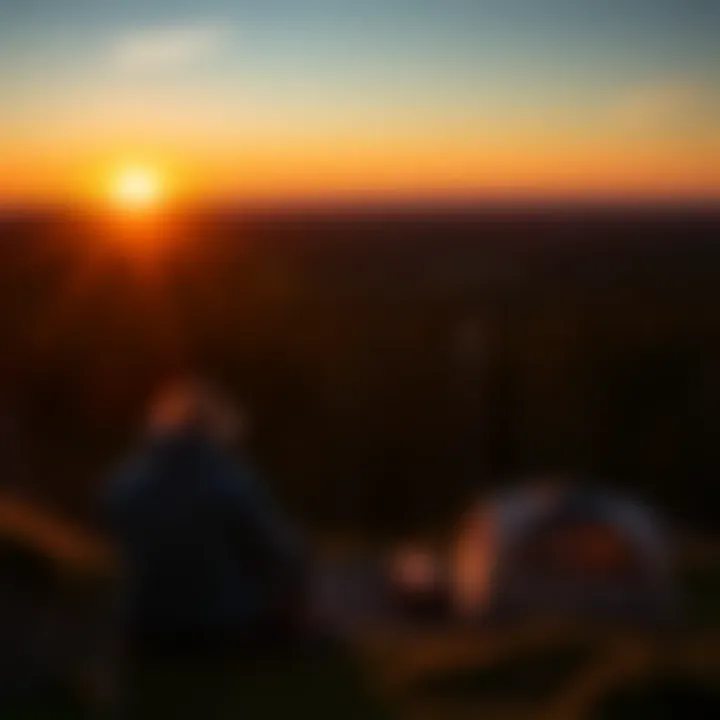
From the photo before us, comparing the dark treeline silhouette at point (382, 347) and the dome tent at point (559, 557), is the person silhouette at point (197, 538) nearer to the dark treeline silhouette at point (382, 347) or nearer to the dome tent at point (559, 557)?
the dark treeline silhouette at point (382, 347)

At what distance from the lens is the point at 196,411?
3.81 ft

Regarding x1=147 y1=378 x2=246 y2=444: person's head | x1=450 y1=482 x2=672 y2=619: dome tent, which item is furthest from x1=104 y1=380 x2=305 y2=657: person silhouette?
x1=450 y1=482 x2=672 y2=619: dome tent

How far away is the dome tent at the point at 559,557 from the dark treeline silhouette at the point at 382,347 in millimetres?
28

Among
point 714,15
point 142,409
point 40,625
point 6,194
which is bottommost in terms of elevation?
point 40,625

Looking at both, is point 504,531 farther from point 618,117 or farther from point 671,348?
point 618,117

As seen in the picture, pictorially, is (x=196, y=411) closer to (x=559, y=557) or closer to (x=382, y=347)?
(x=382, y=347)

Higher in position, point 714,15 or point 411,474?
point 714,15

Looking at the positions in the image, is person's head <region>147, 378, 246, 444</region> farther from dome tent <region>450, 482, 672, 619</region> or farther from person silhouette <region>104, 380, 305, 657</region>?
dome tent <region>450, 482, 672, 619</region>

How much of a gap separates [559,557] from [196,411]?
0.37 metres

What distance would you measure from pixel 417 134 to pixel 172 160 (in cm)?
19

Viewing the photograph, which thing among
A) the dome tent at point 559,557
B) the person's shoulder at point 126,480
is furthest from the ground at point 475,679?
the person's shoulder at point 126,480

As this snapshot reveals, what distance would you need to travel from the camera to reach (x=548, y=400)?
1140 mm

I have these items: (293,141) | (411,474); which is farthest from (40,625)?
(293,141)

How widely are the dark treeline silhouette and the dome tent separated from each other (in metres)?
0.03
